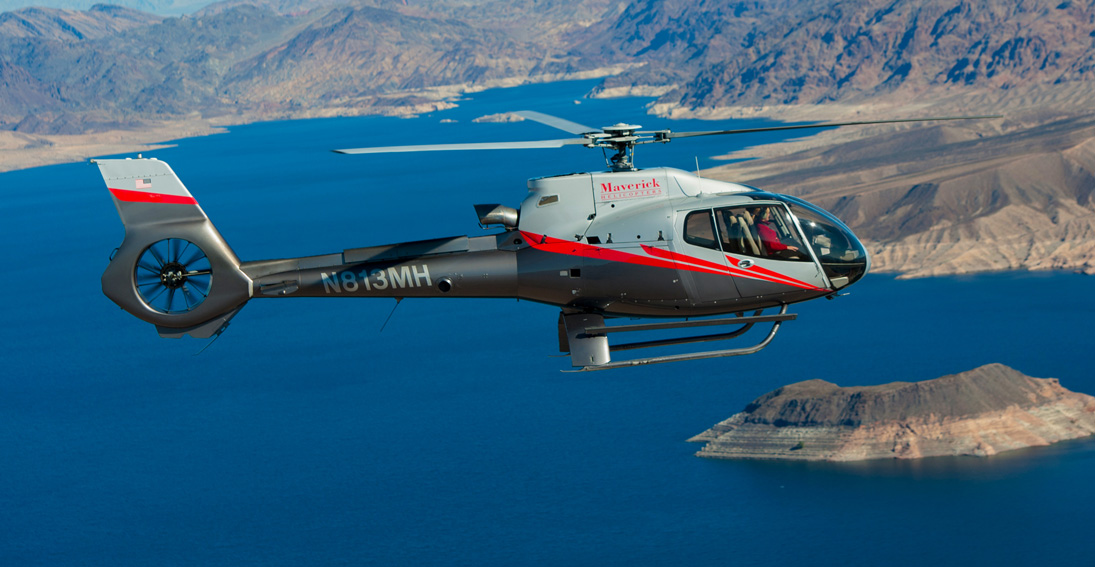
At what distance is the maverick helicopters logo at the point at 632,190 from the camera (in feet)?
90.1

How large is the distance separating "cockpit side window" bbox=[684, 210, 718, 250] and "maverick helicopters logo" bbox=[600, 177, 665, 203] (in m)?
1.01

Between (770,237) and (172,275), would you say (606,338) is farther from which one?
(172,275)

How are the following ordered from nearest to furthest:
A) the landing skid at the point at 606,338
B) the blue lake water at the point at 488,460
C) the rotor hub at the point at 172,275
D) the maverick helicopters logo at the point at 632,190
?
the landing skid at the point at 606,338
the maverick helicopters logo at the point at 632,190
the rotor hub at the point at 172,275
the blue lake water at the point at 488,460

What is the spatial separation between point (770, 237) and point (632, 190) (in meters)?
3.47

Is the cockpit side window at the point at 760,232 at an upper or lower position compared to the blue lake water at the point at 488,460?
upper

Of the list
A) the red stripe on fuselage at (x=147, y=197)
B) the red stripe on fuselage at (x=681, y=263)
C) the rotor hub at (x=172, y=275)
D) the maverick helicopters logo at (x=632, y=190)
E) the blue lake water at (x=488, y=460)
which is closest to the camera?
the red stripe on fuselage at (x=681, y=263)

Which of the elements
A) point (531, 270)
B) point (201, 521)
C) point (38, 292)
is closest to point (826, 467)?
point (201, 521)

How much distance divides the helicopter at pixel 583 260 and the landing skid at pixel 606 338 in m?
0.04

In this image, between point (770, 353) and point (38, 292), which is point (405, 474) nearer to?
point (770, 353)

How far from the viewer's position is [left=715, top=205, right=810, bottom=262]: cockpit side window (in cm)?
2703

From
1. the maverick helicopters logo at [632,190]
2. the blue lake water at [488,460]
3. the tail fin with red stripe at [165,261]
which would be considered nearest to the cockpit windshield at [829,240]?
the maverick helicopters logo at [632,190]

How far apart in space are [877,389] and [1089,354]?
1246 inches

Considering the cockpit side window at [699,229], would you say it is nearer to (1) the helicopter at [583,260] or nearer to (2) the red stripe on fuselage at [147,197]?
(1) the helicopter at [583,260]

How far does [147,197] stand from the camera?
28.3 m
